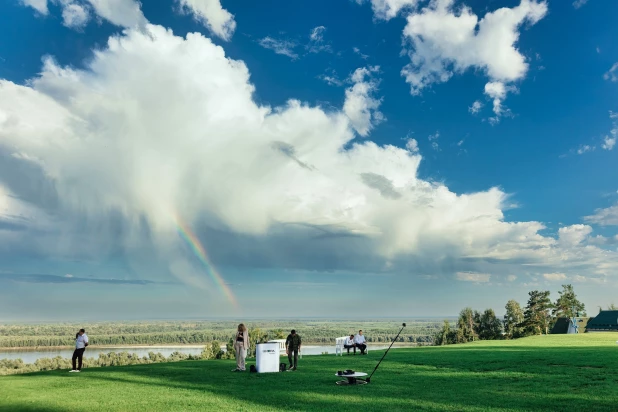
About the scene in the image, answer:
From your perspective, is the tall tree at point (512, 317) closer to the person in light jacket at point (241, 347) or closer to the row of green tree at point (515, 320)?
the row of green tree at point (515, 320)

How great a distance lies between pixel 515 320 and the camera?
285ft

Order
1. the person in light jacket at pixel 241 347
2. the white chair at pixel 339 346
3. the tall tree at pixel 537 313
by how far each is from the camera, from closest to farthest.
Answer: the person in light jacket at pixel 241 347 < the white chair at pixel 339 346 < the tall tree at pixel 537 313

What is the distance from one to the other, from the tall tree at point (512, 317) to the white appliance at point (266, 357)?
77.6 m

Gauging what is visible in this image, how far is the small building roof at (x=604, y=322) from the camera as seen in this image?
89.7 metres

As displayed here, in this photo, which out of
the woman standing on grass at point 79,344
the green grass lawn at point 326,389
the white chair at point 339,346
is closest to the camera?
the green grass lawn at point 326,389

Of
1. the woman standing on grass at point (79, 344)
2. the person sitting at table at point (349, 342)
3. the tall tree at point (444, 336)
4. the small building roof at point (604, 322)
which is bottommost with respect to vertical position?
the tall tree at point (444, 336)

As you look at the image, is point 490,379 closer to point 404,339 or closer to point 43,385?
point 43,385

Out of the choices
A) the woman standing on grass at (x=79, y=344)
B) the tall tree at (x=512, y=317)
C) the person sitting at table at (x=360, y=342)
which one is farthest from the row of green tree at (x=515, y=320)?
the woman standing on grass at (x=79, y=344)

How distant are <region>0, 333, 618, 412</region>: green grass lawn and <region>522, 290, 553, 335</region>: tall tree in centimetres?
6736

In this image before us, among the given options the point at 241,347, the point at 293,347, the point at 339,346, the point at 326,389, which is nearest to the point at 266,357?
the point at 241,347

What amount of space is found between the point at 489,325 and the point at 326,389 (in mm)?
90723

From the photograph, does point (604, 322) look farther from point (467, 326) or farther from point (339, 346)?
point (339, 346)

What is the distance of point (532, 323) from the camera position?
81.1 meters

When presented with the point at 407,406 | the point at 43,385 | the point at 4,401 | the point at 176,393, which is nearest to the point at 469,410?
the point at 407,406
